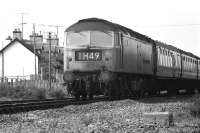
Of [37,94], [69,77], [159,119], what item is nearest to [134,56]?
[69,77]

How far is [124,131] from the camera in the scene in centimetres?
885

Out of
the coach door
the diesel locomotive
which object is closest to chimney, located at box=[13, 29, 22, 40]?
the coach door

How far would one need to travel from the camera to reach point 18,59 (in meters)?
68.1

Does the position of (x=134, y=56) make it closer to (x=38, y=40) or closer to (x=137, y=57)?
(x=137, y=57)

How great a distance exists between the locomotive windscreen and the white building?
150ft

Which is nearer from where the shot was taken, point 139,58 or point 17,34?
point 139,58

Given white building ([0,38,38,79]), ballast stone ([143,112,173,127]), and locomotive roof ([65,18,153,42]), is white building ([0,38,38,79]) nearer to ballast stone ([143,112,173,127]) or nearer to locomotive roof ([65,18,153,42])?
locomotive roof ([65,18,153,42])

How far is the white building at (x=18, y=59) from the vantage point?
6588 cm

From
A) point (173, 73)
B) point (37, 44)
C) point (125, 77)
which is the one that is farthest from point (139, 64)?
point (37, 44)

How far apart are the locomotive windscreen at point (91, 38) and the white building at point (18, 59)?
4586cm

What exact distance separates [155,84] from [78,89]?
808cm

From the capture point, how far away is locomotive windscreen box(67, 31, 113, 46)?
19.5m

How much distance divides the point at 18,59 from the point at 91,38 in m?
49.8

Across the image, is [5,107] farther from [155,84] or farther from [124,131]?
[155,84]
